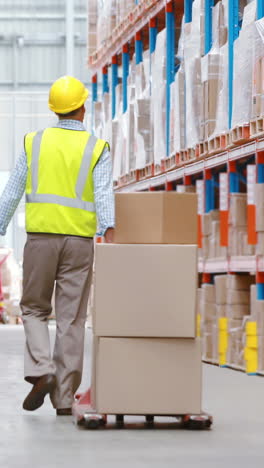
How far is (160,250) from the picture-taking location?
5461 mm

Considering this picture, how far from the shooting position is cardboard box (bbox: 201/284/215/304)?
10422 mm

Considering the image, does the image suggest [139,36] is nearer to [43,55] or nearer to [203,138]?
[203,138]

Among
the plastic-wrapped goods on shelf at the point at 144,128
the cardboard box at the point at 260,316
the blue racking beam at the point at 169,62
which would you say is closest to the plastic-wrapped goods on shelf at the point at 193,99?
the blue racking beam at the point at 169,62

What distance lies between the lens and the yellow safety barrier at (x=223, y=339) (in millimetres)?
9766

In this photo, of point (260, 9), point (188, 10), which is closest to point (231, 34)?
point (260, 9)

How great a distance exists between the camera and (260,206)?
883cm

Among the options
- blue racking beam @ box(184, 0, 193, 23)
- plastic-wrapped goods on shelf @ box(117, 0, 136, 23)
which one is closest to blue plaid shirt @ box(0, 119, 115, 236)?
blue racking beam @ box(184, 0, 193, 23)

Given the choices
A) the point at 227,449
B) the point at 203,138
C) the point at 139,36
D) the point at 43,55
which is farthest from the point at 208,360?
the point at 43,55

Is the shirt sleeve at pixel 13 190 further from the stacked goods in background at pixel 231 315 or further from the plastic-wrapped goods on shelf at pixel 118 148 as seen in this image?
the plastic-wrapped goods on shelf at pixel 118 148

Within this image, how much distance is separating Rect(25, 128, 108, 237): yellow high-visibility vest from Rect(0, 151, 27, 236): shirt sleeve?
0.15ft

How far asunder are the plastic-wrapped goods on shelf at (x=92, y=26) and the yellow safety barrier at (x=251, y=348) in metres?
8.52

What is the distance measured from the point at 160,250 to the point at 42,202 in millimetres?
680

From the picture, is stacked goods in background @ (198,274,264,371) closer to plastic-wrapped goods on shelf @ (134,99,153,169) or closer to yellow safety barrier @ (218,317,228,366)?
yellow safety barrier @ (218,317,228,366)

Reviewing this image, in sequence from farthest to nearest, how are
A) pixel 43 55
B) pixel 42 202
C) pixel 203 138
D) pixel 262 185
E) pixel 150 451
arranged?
pixel 43 55 → pixel 203 138 → pixel 262 185 → pixel 42 202 → pixel 150 451
